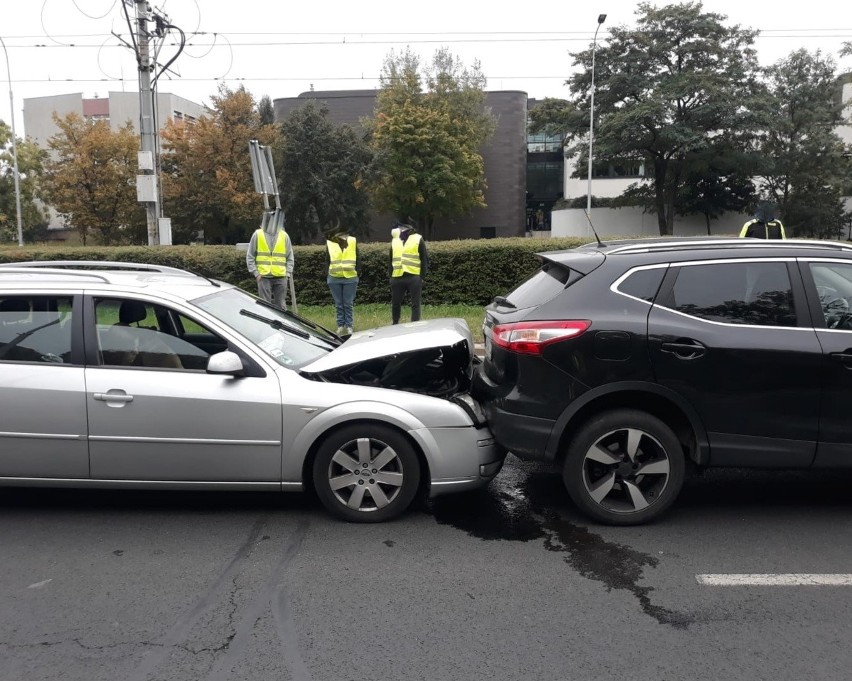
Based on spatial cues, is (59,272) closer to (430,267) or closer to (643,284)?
(643,284)

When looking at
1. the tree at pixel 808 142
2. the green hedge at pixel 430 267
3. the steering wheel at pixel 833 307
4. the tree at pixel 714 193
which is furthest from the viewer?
the tree at pixel 714 193

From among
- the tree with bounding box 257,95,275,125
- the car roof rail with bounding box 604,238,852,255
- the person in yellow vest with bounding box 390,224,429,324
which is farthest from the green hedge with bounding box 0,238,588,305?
the tree with bounding box 257,95,275,125

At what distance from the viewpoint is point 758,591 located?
141 inches

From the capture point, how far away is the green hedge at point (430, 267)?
14.1 metres

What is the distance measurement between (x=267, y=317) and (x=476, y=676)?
3245mm

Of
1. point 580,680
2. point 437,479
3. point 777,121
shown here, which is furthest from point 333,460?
point 777,121

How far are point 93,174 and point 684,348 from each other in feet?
147

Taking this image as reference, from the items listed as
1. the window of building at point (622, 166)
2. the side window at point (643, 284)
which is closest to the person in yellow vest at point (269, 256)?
the side window at point (643, 284)

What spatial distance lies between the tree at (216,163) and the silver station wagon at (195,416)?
39346mm

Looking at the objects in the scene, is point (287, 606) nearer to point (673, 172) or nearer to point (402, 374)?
point (402, 374)

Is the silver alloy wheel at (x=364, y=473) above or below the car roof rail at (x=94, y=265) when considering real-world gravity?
below

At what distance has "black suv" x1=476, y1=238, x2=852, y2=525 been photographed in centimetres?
422

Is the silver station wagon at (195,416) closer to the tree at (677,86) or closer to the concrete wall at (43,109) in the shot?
the tree at (677,86)

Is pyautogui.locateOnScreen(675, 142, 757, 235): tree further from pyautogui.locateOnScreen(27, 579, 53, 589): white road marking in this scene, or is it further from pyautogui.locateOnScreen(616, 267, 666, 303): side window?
pyautogui.locateOnScreen(27, 579, 53, 589): white road marking
